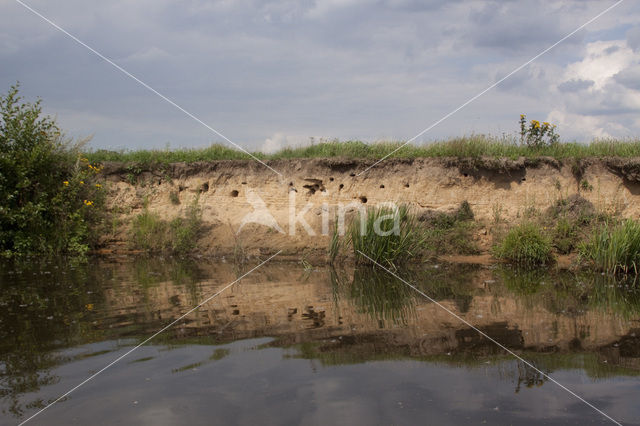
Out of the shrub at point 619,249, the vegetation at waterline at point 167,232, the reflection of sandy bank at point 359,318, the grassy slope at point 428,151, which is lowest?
the reflection of sandy bank at point 359,318

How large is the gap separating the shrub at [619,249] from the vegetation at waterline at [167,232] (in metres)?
9.96

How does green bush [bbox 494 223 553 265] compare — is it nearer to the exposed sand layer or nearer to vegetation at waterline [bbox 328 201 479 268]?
vegetation at waterline [bbox 328 201 479 268]

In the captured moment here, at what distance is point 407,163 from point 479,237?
299 centimetres

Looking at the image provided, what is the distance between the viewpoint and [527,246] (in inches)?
476

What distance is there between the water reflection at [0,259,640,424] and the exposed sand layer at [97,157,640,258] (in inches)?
138

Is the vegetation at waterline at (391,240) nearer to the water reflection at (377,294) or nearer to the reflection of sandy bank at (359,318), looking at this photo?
the water reflection at (377,294)

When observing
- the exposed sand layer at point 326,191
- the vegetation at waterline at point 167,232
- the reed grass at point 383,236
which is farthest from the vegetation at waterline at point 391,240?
the vegetation at waterline at point 167,232

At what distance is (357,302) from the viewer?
8.34 meters

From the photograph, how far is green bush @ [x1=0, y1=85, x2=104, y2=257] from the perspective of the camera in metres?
14.3

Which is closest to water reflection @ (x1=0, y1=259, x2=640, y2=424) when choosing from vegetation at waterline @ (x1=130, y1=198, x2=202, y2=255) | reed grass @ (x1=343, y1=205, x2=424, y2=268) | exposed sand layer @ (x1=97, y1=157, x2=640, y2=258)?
reed grass @ (x1=343, y1=205, x2=424, y2=268)

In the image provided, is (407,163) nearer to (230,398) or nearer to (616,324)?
(616,324)

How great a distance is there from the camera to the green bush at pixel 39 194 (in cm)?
1426

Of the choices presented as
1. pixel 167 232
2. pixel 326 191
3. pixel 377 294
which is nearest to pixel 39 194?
pixel 167 232

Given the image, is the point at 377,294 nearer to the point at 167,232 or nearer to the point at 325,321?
the point at 325,321
